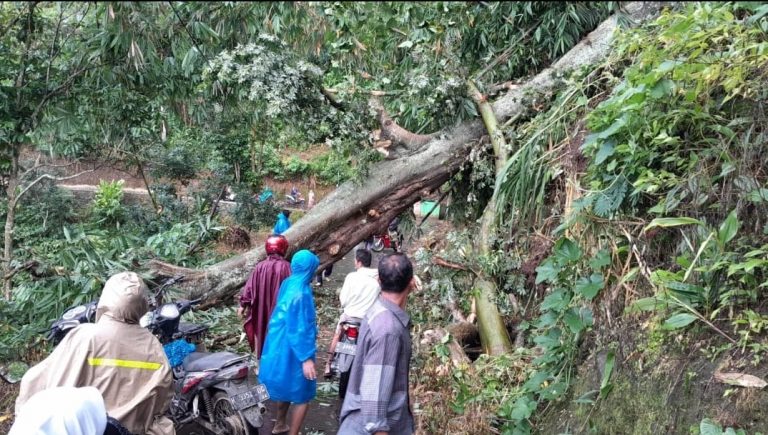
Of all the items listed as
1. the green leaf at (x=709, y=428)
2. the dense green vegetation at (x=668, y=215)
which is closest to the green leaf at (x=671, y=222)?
the dense green vegetation at (x=668, y=215)

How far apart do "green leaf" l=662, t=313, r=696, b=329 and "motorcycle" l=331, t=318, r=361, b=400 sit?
8.05 ft

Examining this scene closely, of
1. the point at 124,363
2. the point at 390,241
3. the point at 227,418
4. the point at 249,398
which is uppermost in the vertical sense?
the point at 124,363

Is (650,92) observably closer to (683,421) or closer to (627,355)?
(627,355)

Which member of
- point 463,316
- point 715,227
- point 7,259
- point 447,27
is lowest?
point 463,316

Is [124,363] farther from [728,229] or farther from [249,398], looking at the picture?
[728,229]

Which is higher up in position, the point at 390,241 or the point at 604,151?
the point at 604,151

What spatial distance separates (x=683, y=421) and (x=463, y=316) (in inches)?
143

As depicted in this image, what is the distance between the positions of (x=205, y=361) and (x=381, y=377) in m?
2.40

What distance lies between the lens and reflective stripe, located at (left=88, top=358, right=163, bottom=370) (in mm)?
3744

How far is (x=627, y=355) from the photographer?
4418 mm

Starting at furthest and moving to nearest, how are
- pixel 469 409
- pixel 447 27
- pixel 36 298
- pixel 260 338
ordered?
pixel 447 27 → pixel 36 298 → pixel 260 338 → pixel 469 409

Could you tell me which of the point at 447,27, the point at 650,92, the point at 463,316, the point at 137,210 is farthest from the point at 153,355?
the point at 137,210

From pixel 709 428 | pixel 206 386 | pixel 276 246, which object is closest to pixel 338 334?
pixel 276 246

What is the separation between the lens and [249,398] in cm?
505
